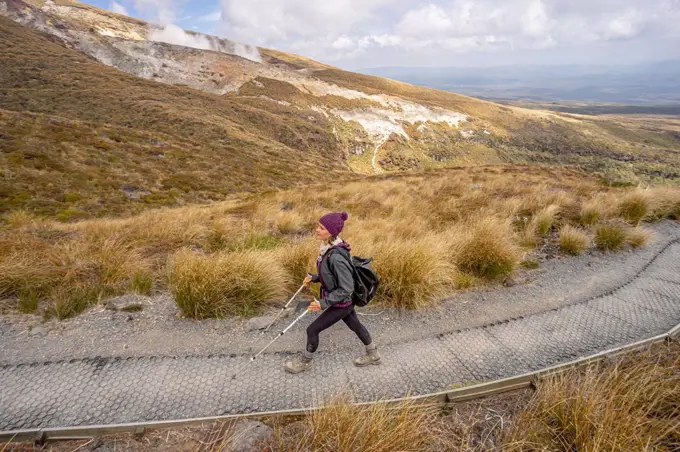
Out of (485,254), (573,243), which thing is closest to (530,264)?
(485,254)

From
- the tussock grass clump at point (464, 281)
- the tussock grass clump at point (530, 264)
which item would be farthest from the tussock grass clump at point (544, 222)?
the tussock grass clump at point (464, 281)

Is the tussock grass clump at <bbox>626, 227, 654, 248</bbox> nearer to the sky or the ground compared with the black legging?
nearer to the ground

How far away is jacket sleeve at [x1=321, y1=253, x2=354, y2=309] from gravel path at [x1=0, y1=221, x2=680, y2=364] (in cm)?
98

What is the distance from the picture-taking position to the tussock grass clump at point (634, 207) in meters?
9.59

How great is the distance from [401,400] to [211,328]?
9.08ft

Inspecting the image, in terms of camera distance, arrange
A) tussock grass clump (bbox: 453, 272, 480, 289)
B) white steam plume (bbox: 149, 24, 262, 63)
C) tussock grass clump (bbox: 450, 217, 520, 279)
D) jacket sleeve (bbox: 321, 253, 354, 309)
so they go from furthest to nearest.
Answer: white steam plume (bbox: 149, 24, 262, 63) → tussock grass clump (bbox: 450, 217, 520, 279) → tussock grass clump (bbox: 453, 272, 480, 289) → jacket sleeve (bbox: 321, 253, 354, 309)

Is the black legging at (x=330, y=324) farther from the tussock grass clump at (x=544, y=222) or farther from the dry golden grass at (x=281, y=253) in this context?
the tussock grass clump at (x=544, y=222)

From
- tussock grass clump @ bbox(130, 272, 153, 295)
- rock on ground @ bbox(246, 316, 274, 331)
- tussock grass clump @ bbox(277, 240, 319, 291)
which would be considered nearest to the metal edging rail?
rock on ground @ bbox(246, 316, 274, 331)

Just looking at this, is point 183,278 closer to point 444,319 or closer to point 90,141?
point 444,319

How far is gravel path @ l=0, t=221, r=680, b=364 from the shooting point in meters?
4.12

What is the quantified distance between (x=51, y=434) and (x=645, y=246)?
1112 cm

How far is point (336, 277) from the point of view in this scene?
3758 millimetres

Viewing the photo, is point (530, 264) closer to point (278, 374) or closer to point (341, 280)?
point (341, 280)

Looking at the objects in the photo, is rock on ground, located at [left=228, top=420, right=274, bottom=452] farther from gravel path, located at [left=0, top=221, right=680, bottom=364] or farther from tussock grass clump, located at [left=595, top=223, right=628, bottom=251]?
tussock grass clump, located at [left=595, top=223, right=628, bottom=251]
